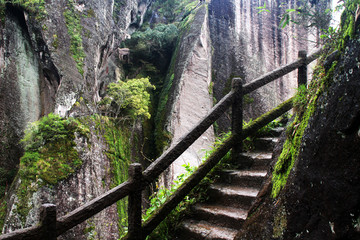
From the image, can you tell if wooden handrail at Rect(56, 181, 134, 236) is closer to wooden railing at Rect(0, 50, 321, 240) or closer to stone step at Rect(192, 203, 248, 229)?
wooden railing at Rect(0, 50, 321, 240)

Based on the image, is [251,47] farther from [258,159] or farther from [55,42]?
[258,159]

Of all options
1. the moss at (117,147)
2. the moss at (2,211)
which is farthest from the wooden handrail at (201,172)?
the moss at (2,211)

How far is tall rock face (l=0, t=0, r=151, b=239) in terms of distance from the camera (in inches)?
357

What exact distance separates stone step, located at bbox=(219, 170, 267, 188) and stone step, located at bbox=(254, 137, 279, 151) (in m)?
0.55

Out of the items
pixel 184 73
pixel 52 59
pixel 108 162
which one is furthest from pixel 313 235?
pixel 184 73

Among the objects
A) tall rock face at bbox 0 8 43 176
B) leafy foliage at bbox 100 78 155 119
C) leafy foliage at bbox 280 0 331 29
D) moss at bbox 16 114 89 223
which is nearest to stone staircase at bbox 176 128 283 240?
leafy foliage at bbox 280 0 331 29

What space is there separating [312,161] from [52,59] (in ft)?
33.2

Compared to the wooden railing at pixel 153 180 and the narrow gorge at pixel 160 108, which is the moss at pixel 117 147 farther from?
the wooden railing at pixel 153 180

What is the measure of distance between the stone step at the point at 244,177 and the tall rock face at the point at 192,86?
23.6ft

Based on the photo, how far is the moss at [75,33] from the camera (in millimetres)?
10766

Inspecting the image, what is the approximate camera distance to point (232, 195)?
11.5 feet

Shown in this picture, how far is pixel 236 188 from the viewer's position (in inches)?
143

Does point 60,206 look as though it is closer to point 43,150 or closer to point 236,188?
point 43,150

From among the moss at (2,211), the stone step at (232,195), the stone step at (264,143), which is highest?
the stone step at (264,143)
